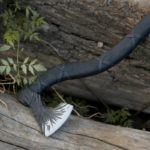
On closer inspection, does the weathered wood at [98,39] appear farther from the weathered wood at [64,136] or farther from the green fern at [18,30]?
the weathered wood at [64,136]

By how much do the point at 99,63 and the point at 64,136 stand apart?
1.78 feet

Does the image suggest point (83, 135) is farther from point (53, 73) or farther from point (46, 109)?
point (53, 73)

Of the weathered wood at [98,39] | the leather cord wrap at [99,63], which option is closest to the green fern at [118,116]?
the weathered wood at [98,39]

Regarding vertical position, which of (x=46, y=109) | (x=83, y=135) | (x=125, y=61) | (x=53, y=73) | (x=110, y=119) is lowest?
(x=110, y=119)

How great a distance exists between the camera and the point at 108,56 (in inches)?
52.0

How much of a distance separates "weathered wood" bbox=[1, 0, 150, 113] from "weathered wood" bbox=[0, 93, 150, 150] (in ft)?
1.34

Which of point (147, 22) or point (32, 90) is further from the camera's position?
point (32, 90)

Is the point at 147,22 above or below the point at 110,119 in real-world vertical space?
above

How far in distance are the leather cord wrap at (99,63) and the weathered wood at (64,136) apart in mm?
236

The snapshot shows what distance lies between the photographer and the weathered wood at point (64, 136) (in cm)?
135

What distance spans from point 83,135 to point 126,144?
0.94 ft

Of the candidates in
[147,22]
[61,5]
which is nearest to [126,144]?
[147,22]

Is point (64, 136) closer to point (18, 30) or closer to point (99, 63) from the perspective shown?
point (99, 63)

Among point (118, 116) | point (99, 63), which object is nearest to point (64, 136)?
point (99, 63)
